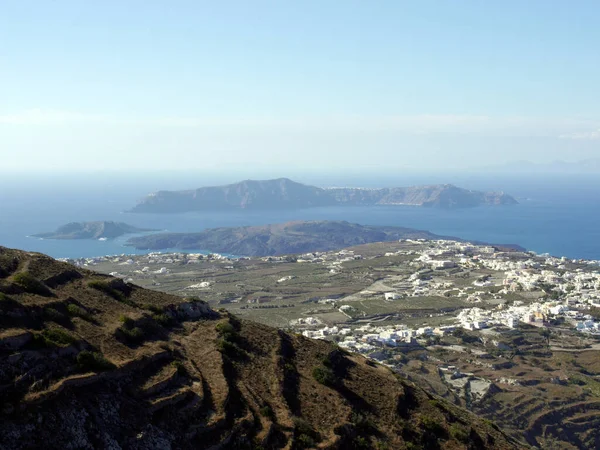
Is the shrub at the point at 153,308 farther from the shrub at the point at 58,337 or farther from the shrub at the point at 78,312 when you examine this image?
the shrub at the point at 58,337

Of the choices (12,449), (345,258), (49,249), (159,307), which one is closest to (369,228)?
(345,258)

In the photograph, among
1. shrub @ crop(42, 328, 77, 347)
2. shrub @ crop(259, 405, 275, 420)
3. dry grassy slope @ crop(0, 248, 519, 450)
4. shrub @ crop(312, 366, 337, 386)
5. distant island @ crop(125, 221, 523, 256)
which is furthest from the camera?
distant island @ crop(125, 221, 523, 256)

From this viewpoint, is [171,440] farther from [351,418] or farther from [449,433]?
[449,433]

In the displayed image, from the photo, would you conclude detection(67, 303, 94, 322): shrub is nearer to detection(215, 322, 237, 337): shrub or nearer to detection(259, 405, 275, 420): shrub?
detection(215, 322, 237, 337): shrub

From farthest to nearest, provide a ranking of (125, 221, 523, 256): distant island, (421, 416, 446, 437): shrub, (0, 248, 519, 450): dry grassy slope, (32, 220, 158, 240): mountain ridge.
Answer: (32, 220, 158, 240): mountain ridge, (125, 221, 523, 256): distant island, (421, 416, 446, 437): shrub, (0, 248, 519, 450): dry grassy slope

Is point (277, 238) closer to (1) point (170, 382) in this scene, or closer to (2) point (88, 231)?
(2) point (88, 231)

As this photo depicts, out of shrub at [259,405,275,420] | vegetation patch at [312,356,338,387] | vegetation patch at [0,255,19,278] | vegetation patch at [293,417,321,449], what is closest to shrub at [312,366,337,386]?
vegetation patch at [312,356,338,387]

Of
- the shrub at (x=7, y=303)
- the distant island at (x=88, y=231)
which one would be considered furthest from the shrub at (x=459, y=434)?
the distant island at (x=88, y=231)
